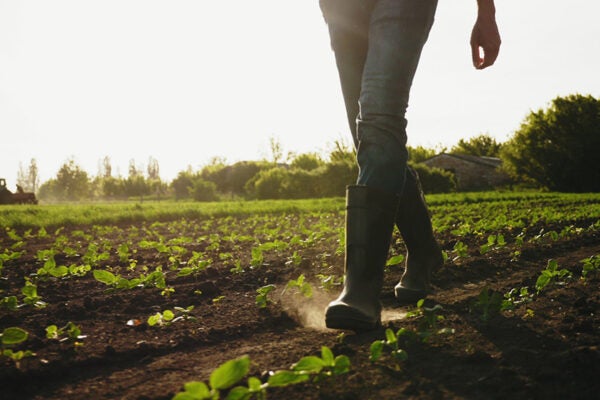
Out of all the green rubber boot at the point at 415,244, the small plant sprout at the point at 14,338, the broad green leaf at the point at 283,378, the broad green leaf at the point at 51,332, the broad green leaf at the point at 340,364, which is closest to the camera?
the broad green leaf at the point at 283,378

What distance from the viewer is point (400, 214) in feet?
7.34

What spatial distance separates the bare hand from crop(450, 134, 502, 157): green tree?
71016mm

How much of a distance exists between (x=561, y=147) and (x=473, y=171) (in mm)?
14115

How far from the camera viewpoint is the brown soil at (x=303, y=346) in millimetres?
1138

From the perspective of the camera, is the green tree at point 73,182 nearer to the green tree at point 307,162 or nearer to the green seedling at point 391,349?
the green tree at point 307,162

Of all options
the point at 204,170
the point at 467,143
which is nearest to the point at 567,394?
the point at 204,170

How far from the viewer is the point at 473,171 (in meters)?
49.6

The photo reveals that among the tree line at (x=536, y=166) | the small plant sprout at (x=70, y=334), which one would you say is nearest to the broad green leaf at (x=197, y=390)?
the small plant sprout at (x=70, y=334)

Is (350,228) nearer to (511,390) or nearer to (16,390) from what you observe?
(511,390)

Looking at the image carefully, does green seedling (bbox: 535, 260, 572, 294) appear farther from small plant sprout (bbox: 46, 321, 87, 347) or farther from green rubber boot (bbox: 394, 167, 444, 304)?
small plant sprout (bbox: 46, 321, 87, 347)

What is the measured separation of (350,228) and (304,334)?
17.0 inches

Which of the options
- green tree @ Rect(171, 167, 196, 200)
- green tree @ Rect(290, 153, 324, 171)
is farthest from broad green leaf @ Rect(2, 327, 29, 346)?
green tree @ Rect(171, 167, 196, 200)

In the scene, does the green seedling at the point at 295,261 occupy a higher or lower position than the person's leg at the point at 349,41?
lower

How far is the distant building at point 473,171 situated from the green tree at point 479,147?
64.3 ft
